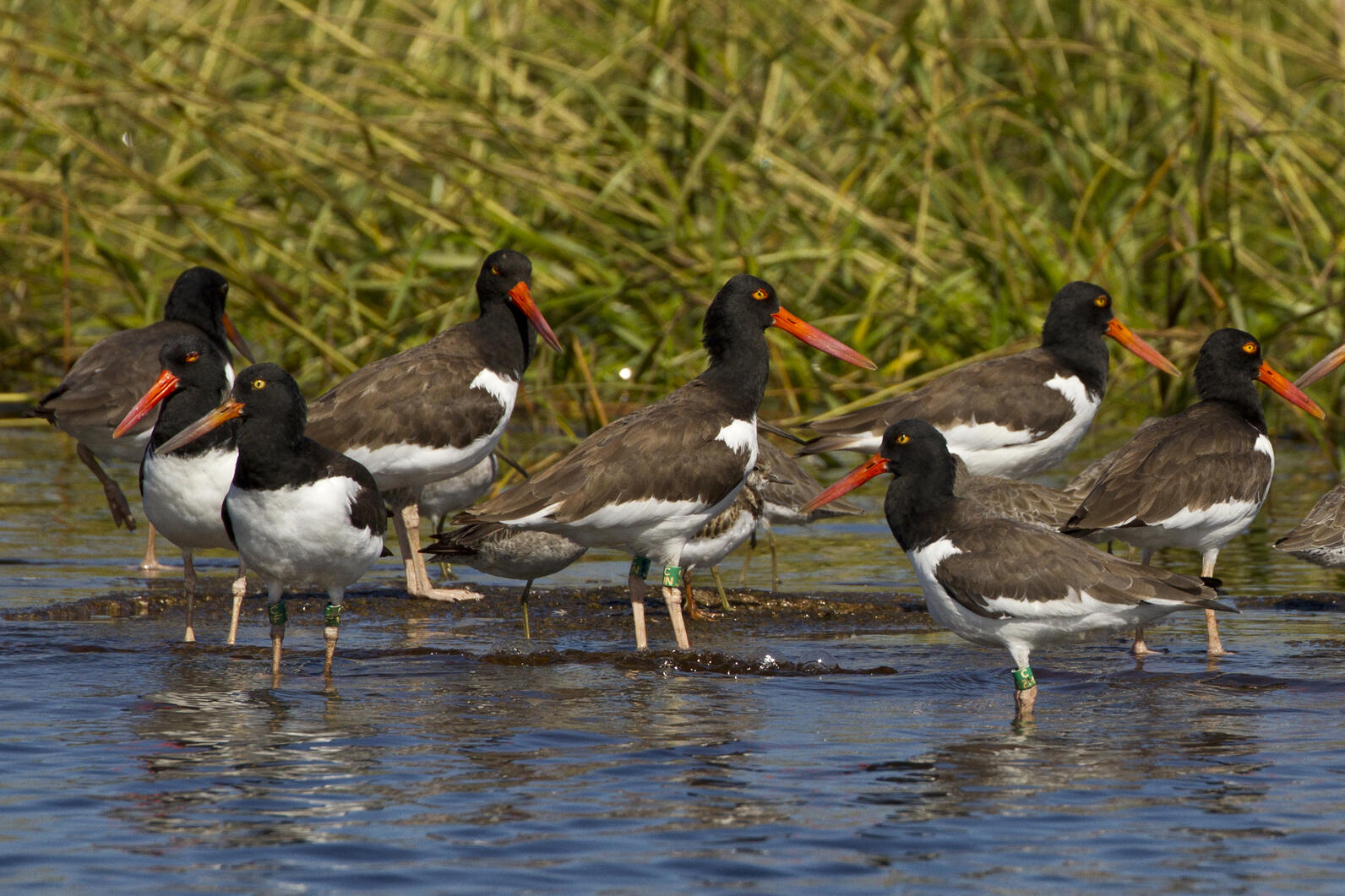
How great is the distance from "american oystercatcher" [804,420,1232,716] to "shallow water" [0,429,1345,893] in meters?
0.33

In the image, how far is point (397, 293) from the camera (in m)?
12.9

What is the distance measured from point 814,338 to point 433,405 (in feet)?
7.00

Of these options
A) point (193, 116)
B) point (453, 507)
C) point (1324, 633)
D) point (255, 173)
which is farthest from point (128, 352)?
point (1324, 633)

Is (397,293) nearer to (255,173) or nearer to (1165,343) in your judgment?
(255,173)

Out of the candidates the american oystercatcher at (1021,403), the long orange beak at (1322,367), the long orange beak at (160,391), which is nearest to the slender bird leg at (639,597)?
the american oystercatcher at (1021,403)

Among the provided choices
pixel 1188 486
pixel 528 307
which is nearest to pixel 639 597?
pixel 528 307

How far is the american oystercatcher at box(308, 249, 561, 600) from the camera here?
9.30 meters

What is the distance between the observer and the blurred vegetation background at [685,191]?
43.7 ft

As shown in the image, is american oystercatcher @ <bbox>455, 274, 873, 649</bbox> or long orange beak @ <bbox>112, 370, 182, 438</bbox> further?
long orange beak @ <bbox>112, 370, 182, 438</bbox>

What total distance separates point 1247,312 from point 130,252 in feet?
31.7

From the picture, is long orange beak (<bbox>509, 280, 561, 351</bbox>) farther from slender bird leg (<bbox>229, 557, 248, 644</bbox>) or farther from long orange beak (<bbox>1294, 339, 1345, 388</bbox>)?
long orange beak (<bbox>1294, 339, 1345, 388</bbox>)

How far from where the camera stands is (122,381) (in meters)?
10.3

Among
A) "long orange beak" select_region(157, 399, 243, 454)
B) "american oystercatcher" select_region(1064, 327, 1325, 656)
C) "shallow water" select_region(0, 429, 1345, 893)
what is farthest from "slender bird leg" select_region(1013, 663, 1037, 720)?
"long orange beak" select_region(157, 399, 243, 454)

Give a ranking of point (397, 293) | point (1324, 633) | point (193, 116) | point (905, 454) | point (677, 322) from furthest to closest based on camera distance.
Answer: point (193, 116) < point (677, 322) < point (397, 293) < point (1324, 633) < point (905, 454)
